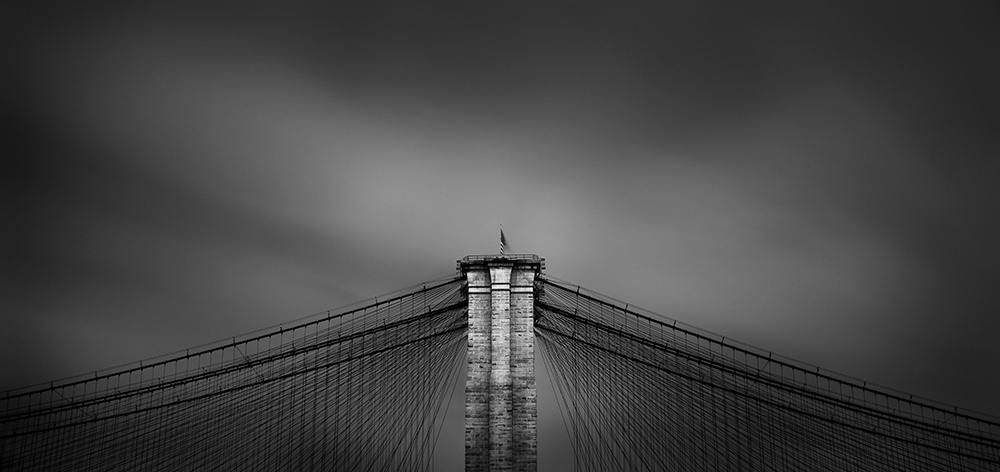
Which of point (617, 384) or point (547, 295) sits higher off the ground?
point (547, 295)

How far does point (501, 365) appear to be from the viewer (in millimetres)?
26469

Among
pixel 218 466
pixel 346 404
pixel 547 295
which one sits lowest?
pixel 218 466

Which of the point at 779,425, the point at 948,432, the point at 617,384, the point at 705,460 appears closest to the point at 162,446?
the point at 617,384

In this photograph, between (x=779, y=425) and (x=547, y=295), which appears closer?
(x=779, y=425)

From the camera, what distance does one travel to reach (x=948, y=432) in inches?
1033

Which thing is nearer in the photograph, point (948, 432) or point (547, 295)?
point (948, 432)

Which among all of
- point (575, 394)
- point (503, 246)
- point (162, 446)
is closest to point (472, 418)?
point (575, 394)

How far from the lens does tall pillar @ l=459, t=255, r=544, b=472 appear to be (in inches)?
1016

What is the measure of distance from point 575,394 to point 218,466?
11.6 meters

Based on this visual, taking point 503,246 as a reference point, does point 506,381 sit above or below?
below

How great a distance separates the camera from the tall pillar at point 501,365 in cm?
2581

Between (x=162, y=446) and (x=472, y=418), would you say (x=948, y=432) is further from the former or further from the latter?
(x=162, y=446)

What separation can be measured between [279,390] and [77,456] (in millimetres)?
6704

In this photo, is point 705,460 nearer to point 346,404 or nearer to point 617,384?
point 617,384
